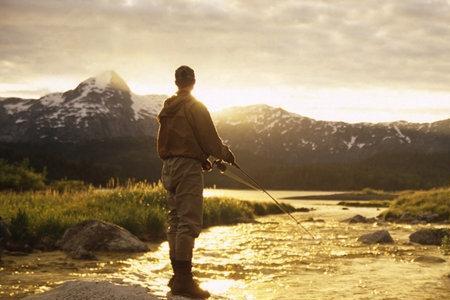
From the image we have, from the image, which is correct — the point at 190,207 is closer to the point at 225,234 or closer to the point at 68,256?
the point at 68,256

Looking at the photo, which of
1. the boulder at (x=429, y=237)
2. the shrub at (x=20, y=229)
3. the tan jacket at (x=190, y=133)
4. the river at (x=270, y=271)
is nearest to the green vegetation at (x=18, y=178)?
the shrub at (x=20, y=229)

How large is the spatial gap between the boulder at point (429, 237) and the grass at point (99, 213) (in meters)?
6.95

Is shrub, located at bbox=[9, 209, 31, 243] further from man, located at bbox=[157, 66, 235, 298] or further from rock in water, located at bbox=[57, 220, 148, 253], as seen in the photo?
man, located at bbox=[157, 66, 235, 298]

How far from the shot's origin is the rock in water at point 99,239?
11.6 metres

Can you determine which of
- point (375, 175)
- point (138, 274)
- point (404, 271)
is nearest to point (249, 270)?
point (138, 274)

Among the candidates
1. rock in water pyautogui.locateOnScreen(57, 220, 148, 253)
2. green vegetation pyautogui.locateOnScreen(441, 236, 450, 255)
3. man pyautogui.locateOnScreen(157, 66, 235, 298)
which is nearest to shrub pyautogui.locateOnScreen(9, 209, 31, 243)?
rock in water pyautogui.locateOnScreen(57, 220, 148, 253)

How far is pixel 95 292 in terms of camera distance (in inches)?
229

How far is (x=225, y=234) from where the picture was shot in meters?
16.2

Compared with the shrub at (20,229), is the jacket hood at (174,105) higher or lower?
Result: higher

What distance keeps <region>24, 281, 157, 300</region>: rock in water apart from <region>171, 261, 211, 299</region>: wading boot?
20.3 inches

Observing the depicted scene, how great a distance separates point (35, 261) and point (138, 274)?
8.52 ft

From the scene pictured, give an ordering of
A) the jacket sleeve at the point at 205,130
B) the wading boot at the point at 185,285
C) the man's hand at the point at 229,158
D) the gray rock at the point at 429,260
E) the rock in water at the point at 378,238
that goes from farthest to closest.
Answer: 1. the rock in water at the point at 378,238
2. the gray rock at the point at 429,260
3. the man's hand at the point at 229,158
4. the jacket sleeve at the point at 205,130
5. the wading boot at the point at 185,285

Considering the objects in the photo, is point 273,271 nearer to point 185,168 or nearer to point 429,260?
point 185,168

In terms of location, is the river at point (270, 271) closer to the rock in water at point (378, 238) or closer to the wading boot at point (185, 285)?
the wading boot at point (185, 285)
